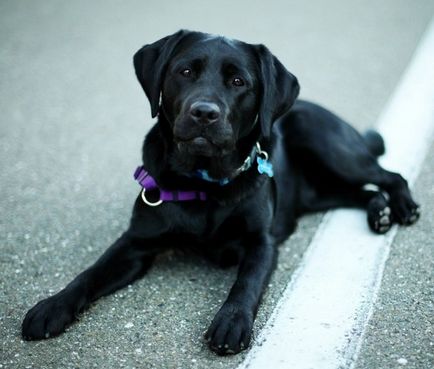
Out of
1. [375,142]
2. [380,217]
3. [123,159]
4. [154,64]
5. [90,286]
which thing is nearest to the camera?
[90,286]

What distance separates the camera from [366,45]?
7219 mm

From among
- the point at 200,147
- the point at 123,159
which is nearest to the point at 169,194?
the point at 200,147

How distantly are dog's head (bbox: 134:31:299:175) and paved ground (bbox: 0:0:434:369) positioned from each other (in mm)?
760

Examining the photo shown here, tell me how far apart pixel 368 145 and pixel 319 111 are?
1.49 feet

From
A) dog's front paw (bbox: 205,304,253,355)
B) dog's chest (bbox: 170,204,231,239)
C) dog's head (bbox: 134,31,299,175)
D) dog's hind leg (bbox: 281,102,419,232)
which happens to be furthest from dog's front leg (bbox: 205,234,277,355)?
dog's hind leg (bbox: 281,102,419,232)

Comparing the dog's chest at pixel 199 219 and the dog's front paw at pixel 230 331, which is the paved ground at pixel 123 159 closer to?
the dog's front paw at pixel 230 331

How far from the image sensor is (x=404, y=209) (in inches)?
147

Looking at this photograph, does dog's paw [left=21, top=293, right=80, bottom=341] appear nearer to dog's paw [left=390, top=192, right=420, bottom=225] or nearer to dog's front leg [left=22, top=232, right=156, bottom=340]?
dog's front leg [left=22, top=232, right=156, bottom=340]

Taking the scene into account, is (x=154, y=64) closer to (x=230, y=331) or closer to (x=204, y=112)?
(x=204, y=112)

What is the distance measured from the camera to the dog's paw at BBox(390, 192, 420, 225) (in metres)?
3.70

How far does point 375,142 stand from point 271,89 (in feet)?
4.96

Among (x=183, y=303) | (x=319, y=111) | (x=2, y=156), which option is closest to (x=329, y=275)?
(x=183, y=303)

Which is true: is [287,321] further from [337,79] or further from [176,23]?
[176,23]

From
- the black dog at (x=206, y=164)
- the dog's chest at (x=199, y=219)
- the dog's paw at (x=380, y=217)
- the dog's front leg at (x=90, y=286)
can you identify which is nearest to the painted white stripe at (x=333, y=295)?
the dog's paw at (x=380, y=217)
